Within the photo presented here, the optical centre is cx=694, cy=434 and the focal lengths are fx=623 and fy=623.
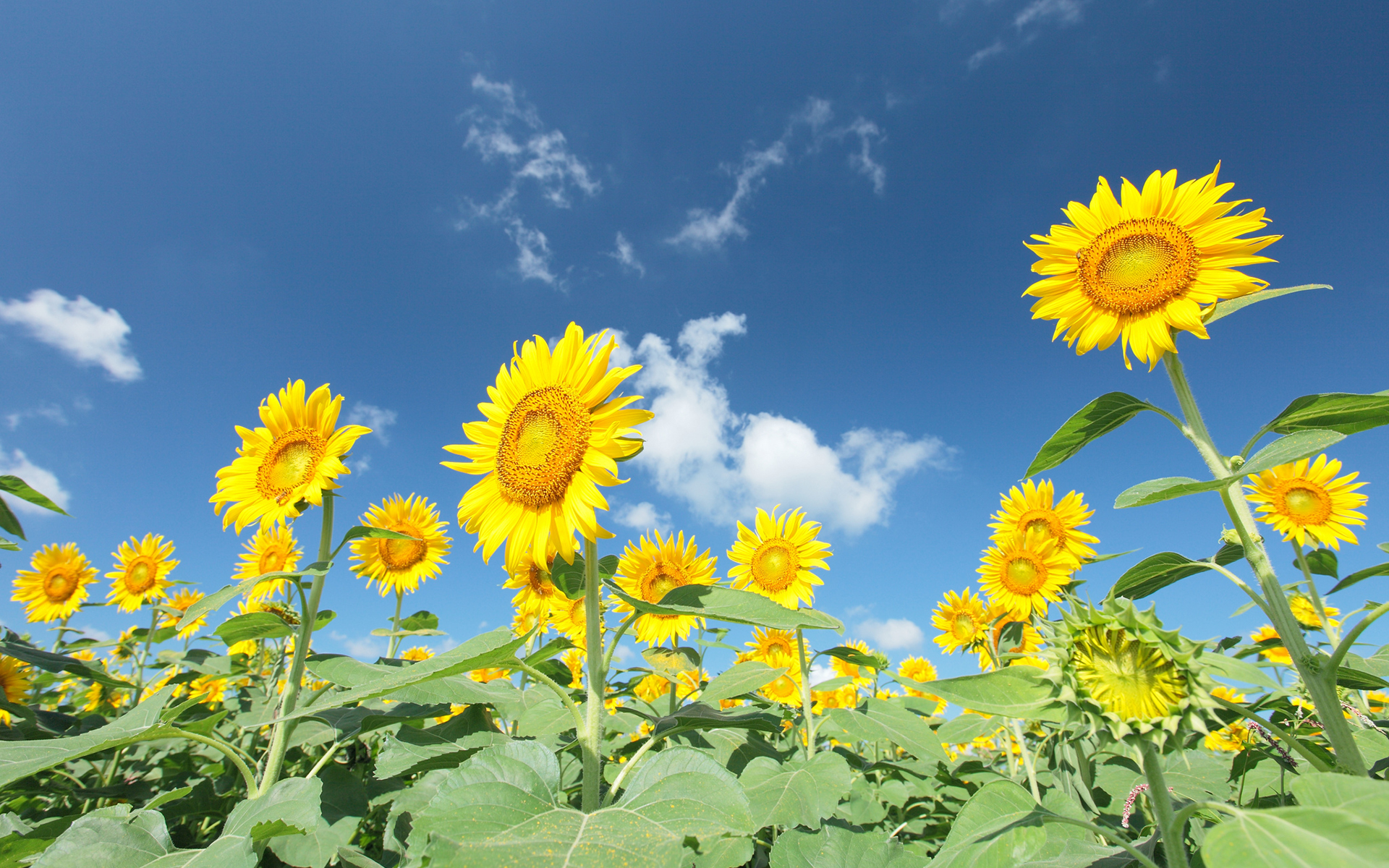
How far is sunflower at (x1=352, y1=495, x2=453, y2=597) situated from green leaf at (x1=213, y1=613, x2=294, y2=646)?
2.02 meters

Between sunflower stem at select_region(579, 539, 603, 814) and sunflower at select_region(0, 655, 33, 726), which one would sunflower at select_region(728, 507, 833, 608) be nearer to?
sunflower stem at select_region(579, 539, 603, 814)

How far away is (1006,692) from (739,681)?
1836mm

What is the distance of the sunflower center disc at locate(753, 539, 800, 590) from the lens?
4.70 m

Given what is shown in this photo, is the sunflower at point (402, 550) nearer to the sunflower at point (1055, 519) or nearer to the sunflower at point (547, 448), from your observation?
the sunflower at point (547, 448)

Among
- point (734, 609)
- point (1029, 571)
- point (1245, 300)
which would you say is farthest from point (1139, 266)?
point (1029, 571)

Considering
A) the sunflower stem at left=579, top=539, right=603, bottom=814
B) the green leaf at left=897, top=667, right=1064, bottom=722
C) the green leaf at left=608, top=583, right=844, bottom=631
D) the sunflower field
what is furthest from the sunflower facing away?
the green leaf at left=897, top=667, right=1064, bottom=722

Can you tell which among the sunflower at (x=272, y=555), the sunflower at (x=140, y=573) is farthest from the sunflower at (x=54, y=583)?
the sunflower at (x=272, y=555)

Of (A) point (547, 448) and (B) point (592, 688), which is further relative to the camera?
(A) point (547, 448)

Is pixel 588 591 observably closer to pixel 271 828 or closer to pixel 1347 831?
pixel 271 828

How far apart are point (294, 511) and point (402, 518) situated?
6.71 ft

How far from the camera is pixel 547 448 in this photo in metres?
2.40

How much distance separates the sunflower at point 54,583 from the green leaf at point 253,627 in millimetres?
6107

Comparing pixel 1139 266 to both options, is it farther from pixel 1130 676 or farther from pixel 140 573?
pixel 140 573

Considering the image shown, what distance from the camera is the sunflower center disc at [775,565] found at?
4.70 metres
